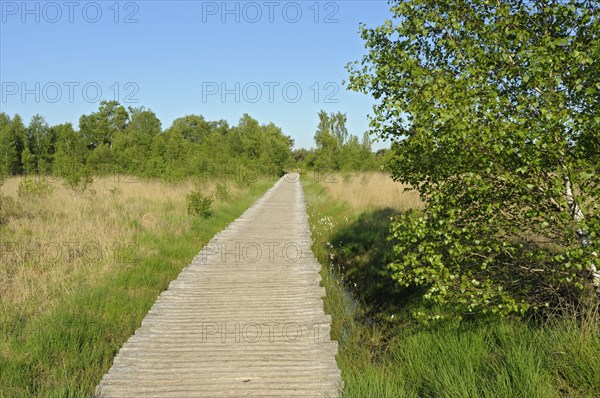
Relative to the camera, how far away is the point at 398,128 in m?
4.48

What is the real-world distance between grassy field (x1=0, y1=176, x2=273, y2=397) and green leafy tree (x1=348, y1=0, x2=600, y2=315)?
368cm

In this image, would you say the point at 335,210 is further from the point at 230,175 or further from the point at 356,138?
the point at 356,138

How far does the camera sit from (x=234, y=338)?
15.7 ft

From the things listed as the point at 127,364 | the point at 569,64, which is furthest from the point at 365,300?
the point at 569,64

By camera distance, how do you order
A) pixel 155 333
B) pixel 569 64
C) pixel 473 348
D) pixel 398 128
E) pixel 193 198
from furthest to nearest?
pixel 193 198 < pixel 155 333 < pixel 398 128 < pixel 473 348 < pixel 569 64

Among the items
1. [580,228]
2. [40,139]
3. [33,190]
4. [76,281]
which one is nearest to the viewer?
[580,228]

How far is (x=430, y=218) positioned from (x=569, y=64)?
184 cm

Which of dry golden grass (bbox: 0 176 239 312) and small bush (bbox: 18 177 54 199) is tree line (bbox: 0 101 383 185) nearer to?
small bush (bbox: 18 177 54 199)

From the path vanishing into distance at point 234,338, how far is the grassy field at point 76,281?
0.36 meters

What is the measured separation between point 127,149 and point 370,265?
3362cm

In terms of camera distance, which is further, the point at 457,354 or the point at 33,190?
the point at 33,190

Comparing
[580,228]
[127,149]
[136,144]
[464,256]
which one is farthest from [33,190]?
[136,144]

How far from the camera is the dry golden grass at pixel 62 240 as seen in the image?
596 cm

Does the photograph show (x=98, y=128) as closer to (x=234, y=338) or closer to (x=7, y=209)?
(x=7, y=209)
